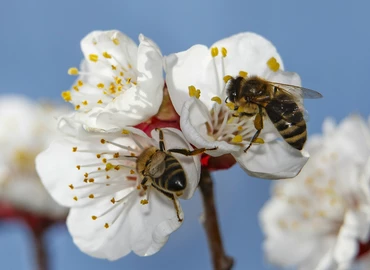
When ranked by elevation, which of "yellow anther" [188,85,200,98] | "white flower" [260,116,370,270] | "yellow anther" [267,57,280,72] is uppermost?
"yellow anther" [267,57,280,72]

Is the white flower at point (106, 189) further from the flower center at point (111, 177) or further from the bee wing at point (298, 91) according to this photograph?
the bee wing at point (298, 91)

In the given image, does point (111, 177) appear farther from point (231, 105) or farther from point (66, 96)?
point (231, 105)

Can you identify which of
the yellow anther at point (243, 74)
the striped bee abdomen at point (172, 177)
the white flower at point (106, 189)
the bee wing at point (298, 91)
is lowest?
the white flower at point (106, 189)

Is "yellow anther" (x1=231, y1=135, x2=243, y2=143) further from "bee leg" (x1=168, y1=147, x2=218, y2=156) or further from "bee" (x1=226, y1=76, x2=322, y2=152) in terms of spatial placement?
"bee leg" (x1=168, y1=147, x2=218, y2=156)

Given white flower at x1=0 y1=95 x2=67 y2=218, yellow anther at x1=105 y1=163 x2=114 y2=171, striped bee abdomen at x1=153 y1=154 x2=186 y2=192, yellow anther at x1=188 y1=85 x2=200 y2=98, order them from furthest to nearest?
white flower at x1=0 y1=95 x2=67 y2=218 → yellow anther at x1=105 y1=163 x2=114 y2=171 → yellow anther at x1=188 y1=85 x2=200 y2=98 → striped bee abdomen at x1=153 y1=154 x2=186 y2=192

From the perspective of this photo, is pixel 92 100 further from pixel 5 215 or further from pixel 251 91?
pixel 5 215

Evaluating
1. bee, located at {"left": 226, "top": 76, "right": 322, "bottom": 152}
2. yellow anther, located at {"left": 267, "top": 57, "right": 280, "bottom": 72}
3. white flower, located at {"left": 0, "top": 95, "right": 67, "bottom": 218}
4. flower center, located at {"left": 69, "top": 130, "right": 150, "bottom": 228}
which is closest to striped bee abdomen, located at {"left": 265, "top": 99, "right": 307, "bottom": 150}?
bee, located at {"left": 226, "top": 76, "right": 322, "bottom": 152}

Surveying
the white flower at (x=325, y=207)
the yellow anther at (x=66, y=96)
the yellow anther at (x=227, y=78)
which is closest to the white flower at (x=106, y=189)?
the yellow anther at (x=66, y=96)
